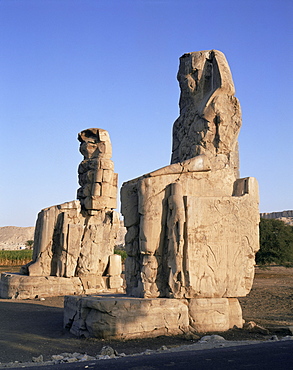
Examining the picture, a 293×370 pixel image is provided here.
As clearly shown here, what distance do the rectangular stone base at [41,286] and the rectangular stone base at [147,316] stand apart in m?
4.77

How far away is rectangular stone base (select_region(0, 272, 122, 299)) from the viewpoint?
1066 centimetres

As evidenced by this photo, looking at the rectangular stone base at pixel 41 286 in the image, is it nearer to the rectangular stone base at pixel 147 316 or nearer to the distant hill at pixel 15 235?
the rectangular stone base at pixel 147 316

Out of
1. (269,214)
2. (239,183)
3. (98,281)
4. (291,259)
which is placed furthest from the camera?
(269,214)

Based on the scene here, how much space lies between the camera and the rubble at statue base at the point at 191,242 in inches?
227

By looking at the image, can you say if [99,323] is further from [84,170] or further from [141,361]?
[84,170]

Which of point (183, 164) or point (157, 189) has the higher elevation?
point (183, 164)

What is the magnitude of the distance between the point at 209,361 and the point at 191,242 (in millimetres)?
2481

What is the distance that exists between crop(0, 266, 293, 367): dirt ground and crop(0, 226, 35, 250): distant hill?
3054 inches

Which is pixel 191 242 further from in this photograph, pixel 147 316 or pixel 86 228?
pixel 86 228

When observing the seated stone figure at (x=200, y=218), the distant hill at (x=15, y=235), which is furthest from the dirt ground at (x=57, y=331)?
the distant hill at (x=15, y=235)

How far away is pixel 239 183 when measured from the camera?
22.1 feet

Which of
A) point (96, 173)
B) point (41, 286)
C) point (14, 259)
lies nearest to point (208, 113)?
point (96, 173)

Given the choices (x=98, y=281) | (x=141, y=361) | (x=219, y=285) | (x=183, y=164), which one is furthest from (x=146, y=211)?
(x=98, y=281)

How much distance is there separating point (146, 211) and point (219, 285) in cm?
147
